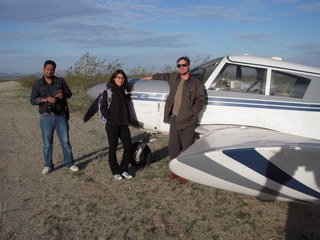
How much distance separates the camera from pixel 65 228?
3693 mm

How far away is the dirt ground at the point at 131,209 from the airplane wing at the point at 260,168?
1.76 ft

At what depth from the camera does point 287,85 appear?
4391 mm

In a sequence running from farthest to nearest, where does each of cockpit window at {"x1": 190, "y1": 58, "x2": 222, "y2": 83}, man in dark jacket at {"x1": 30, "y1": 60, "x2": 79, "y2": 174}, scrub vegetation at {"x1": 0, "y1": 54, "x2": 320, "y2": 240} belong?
1. man in dark jacket at {"x1": 30, "y1": 60, "x2": 79, "y2": 174}
2. cockpit window at {"x1": 190, "y1": 58, "x2": 222, "y2": 83}
3. scrub vegetation at {"x1": 0, "y1": 54, "x2": 320, "y2": 240}

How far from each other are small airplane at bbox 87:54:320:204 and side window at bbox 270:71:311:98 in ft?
0.04

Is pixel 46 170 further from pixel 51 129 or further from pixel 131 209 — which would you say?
pixel 131 209

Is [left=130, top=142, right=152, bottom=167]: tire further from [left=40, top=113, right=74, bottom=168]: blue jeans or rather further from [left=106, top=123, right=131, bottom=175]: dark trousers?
[left=40, top=113, right=74, bottom=168]: blue jeans

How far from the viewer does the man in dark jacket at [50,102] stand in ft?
16.6

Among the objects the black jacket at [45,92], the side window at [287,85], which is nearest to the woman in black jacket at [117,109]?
the black jacket at [45,92]

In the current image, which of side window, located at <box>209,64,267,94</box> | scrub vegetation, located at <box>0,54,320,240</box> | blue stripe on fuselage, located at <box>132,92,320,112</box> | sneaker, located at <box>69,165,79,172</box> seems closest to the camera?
scrub vegetation, located at <box>0,54,320,240</box>

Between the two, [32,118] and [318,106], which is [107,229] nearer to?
[318,106]

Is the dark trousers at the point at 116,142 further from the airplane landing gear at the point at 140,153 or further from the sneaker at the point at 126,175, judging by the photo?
the airplane landing gear at the point at 140,153

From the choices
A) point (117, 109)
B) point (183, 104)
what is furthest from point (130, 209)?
point (183, 104)

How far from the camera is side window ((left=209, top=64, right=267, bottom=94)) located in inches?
176

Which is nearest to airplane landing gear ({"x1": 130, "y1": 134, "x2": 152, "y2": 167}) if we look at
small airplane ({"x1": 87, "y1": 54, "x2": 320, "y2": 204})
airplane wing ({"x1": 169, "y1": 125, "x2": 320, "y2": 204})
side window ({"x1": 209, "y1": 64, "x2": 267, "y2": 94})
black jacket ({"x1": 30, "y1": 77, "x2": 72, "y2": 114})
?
small airplane ({"x1": 87, "y1": 54, "x2": 320, "y2": 204})
